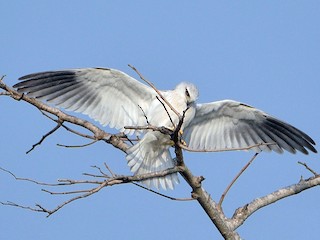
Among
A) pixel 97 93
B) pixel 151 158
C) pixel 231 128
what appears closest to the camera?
pixel 151 158

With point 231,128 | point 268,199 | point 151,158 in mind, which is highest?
point 231,128

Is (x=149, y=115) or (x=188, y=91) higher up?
(x=188, y=91)

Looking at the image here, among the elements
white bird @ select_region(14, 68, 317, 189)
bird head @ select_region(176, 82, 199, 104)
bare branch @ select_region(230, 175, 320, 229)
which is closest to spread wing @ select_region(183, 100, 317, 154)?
white bird @ select_region(14, 68, 317, 189)

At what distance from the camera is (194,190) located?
4.81 meters

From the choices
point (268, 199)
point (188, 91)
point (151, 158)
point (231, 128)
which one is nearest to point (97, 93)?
point (151, 158)

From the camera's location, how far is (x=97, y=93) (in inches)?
275

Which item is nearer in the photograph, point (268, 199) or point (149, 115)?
point (268, 199)

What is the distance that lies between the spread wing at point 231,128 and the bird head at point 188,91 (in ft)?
2.04

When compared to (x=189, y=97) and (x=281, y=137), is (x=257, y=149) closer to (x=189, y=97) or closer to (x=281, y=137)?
(x=281, y=137)

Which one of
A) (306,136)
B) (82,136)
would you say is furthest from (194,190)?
(306,136)

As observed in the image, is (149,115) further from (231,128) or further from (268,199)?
(268,199)

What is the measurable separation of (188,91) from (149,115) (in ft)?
1.70

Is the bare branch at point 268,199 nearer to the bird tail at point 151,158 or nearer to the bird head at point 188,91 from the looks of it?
the bird tail at point 151,158

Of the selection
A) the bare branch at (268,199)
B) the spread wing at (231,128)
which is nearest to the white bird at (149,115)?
the spread wing at (231,128)
